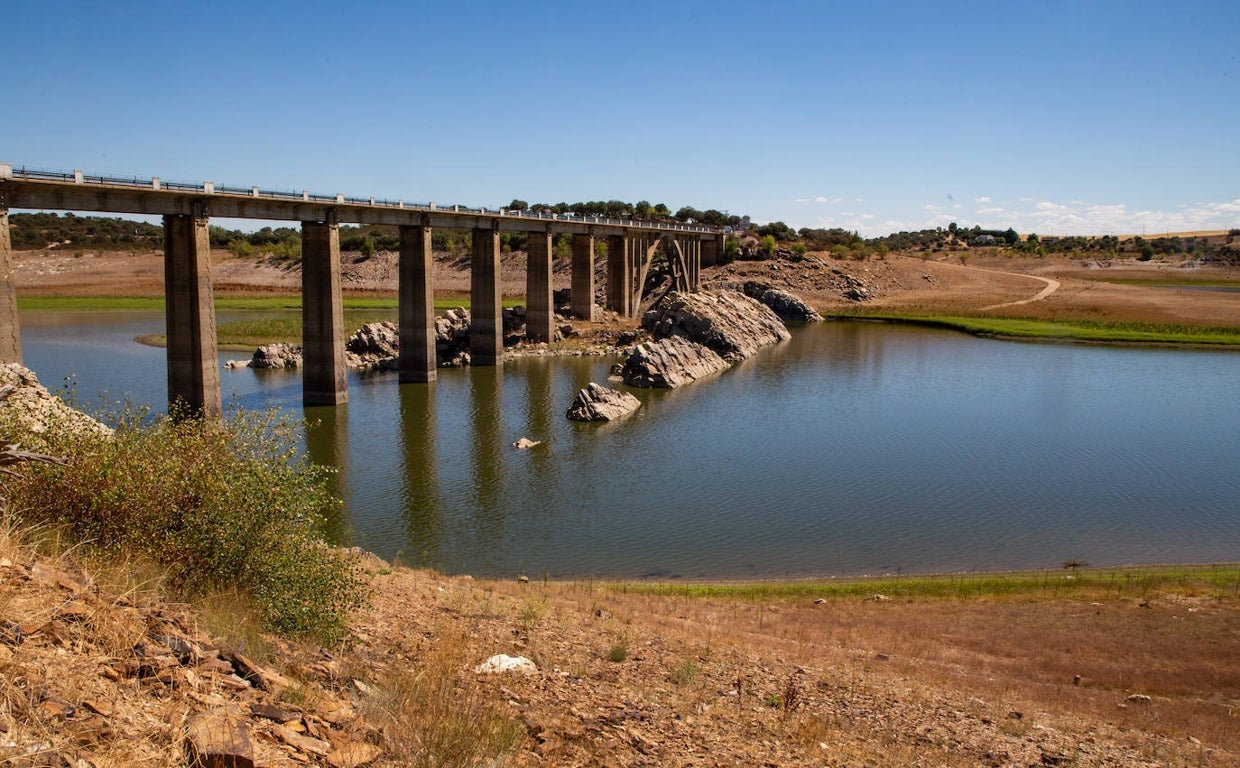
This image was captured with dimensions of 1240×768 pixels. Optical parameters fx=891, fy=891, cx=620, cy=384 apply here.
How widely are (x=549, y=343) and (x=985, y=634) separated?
56.1 meters

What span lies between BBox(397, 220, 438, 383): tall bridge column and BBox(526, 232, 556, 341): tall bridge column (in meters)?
15.9

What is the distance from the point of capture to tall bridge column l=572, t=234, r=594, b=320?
268ft

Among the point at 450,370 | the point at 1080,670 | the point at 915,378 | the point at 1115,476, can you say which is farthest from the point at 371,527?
the point at 915,378

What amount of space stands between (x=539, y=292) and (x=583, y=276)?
33.3 feet

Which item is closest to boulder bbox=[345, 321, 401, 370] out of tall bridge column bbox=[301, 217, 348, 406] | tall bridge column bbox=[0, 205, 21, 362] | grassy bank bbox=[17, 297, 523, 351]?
grassy bank bbox=[17, 297, 523, 351]

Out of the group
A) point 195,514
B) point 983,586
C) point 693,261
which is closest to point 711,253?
point 693,261

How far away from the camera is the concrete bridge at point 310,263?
A: 3531cm

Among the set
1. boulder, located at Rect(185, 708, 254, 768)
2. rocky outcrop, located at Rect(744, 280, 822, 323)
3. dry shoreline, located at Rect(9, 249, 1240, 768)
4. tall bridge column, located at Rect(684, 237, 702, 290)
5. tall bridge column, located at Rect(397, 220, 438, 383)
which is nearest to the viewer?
boulder, located at Rect(185, 708, 254, 768)

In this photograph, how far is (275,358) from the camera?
198ft

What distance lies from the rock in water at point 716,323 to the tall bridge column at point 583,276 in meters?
6.55

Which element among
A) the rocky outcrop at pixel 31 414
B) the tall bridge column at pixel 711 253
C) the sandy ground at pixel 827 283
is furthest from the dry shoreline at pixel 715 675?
the tall bridge column at pixel 711 253

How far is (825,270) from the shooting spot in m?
113

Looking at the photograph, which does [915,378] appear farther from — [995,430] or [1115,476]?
[1115,476]

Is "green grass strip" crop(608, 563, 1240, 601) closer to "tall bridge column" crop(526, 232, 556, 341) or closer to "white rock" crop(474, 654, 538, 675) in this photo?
"white rock" crop(474, 654, 538, 675)
